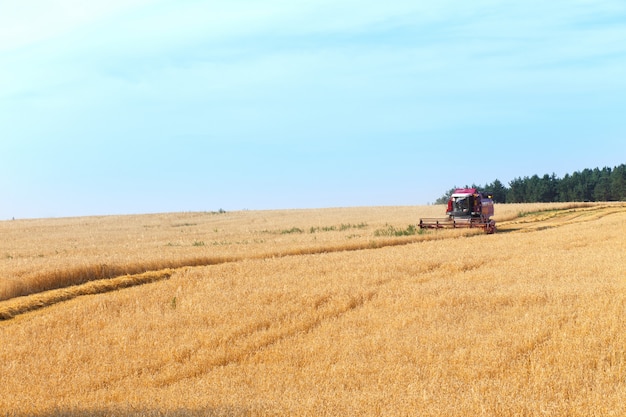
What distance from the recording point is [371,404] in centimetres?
909

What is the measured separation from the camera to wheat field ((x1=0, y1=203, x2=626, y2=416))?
9656mm

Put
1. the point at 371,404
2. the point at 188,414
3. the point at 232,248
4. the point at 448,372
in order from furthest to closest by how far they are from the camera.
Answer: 1. the point at 232,248
2. the point at 448,372
3. the point at 371,404
4. the point at 188,414

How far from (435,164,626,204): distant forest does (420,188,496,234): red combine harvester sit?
65797 mm

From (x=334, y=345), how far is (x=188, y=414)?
5.25 metres

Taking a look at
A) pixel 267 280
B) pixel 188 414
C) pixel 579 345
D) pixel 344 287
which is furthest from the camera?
pixel 267 280

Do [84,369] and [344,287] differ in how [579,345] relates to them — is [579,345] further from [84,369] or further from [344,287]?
[84,369]

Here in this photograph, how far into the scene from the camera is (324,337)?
13.8 meters

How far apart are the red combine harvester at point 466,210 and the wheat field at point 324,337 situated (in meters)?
15.4

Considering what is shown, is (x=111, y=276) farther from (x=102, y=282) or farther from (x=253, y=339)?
(x=253, y=339)

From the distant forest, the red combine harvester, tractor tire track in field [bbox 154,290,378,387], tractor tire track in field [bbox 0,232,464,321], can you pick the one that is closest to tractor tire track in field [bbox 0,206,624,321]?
tractor tire track in field [bbox 0,232,464,321]

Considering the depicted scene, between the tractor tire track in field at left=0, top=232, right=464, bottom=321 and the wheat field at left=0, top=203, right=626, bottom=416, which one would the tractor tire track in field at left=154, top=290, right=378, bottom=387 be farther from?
the tractor tire track in field at left=0, top=232, right=464, bottom=321

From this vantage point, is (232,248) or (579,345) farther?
(232,248)

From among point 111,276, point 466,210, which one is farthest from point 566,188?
point 111,276

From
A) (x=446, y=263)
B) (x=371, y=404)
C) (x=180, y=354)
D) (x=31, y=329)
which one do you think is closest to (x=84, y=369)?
(x=180, y=354)
